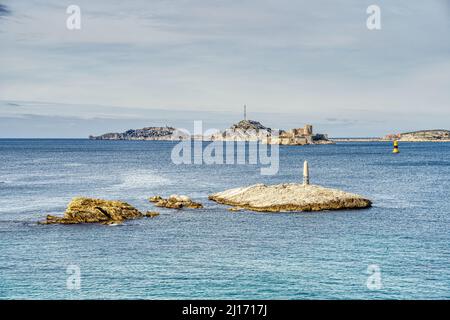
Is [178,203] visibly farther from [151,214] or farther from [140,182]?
[140,182]

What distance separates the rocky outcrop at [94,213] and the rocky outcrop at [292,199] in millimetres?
13065

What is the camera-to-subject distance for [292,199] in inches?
2436

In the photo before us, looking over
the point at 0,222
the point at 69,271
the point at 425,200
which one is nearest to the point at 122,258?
the point at 69,271

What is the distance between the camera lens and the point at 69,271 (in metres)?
35.8

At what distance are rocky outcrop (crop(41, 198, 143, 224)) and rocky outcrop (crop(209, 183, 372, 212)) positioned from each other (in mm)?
13065

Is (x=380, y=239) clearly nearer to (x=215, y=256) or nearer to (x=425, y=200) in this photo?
(x=215, y=256)

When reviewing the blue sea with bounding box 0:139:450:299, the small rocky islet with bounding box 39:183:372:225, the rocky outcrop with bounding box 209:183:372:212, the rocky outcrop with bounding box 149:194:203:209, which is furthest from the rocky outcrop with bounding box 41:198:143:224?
the rocky outcrop with bounding box 209:183:372:212

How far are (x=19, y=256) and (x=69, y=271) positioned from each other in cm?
694

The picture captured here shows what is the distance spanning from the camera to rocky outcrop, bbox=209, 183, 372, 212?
60.6m

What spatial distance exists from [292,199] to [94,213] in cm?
2228

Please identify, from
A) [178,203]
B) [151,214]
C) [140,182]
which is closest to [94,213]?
[151,214]

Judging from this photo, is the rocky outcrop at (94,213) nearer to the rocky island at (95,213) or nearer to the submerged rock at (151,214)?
the rocky island at (95,213)

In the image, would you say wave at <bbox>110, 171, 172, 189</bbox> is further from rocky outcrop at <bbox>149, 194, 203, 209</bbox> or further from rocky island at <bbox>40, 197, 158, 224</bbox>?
rocky island at <bbox>40, 197, 158, 224</bbox>

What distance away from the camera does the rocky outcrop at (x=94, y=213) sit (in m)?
53.5
